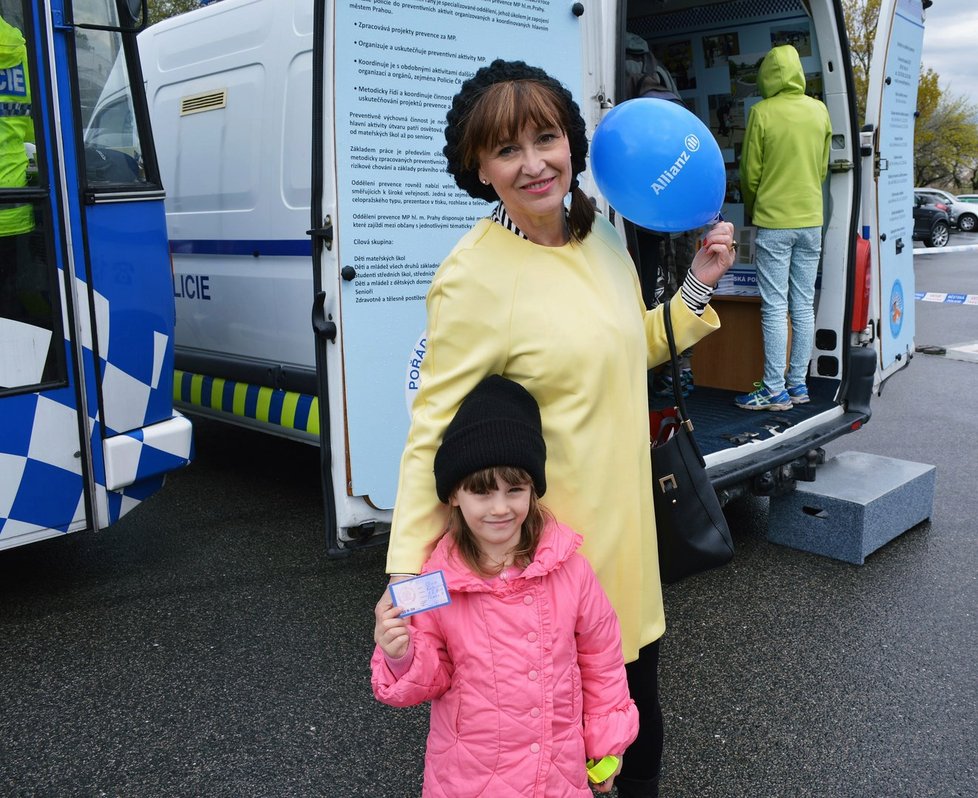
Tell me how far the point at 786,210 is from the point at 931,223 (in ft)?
77.2

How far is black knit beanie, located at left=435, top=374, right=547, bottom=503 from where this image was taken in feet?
5.87

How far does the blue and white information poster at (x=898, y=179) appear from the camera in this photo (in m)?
5.07

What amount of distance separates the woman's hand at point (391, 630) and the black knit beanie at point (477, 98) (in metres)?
0.82

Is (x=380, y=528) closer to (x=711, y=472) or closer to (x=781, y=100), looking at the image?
(x=711, y=472)

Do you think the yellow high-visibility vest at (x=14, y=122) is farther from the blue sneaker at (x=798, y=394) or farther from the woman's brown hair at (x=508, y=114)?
the blue sneaker at (x=798, y=394)

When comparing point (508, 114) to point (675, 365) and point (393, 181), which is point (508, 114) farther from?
point (393, 181)

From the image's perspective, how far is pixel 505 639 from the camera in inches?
71.4

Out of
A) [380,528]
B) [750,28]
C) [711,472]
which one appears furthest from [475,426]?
[750,28]

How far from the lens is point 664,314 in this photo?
2238mm

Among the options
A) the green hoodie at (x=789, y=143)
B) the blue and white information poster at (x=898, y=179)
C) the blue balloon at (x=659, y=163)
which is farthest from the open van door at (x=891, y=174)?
the blue balloon at (x=659, y=163)

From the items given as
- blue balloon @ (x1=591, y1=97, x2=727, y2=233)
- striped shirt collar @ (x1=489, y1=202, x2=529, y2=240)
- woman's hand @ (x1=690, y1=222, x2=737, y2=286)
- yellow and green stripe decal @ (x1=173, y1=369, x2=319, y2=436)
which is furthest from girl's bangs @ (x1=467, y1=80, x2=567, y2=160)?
yellow and green stripe decal @ (x1=173, y1=369, x2=319, y2=436)

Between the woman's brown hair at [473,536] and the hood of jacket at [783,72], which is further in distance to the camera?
the hood of jacket at [783,72]

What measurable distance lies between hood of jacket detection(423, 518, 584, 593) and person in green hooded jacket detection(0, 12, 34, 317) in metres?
2.52

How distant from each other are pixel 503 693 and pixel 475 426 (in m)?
0.48
